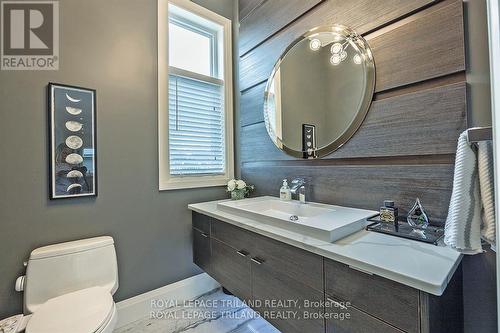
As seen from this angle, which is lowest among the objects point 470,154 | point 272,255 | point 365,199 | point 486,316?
point 486,316

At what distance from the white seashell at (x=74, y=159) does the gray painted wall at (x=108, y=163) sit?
118 mm

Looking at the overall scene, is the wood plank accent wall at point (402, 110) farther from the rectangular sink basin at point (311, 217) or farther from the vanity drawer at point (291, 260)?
the vanity drawer at point (291, 260)

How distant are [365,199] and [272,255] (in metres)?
0.65

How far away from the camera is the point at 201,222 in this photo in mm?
1871

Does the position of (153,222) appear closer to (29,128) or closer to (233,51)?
(29,128)

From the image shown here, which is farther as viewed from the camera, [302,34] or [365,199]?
[302,34]

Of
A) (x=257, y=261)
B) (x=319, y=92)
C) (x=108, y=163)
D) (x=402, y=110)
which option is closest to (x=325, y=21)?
(x=319, y=92)

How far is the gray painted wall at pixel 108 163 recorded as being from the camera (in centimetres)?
138

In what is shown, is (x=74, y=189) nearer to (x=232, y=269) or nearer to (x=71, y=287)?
(x=71, y=287)

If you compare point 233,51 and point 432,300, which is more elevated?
point 233,51

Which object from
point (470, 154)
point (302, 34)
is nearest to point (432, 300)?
point (470, 154)

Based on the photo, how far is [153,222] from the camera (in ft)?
6.18

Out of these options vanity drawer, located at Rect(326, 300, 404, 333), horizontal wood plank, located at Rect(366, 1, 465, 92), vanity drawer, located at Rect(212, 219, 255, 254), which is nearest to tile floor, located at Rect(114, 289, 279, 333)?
vanity drawer, located at Rect(212, 219, 255, 254)

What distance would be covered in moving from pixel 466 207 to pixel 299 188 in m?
1.01
